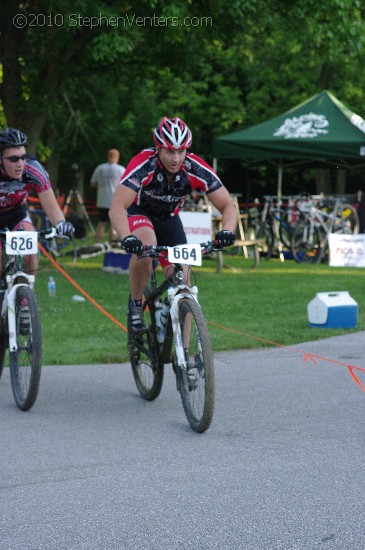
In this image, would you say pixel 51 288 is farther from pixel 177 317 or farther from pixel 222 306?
pixel 177 317

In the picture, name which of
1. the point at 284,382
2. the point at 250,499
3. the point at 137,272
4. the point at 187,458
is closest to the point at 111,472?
the point at 187,458

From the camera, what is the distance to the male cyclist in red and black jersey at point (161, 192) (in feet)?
22.6

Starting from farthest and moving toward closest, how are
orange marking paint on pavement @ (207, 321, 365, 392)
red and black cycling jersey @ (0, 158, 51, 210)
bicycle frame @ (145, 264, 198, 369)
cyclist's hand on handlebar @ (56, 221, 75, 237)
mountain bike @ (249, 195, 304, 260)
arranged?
mountain bike @ (249, 195, 304, 260)
orange marking paint on pavement @ (207, 321, 365, 392)
red and black cycling jersey @ (0, 158, 51, 210)
cyclist's hand on handlebar @ (56, 221, 75, 237)
bicycle frame @ (145, 264, 198, 369)

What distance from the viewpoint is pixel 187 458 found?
229 inches

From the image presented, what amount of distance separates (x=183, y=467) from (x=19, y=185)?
2753 mm

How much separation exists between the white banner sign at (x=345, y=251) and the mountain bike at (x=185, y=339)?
1254 centimetres

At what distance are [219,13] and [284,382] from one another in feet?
36.6

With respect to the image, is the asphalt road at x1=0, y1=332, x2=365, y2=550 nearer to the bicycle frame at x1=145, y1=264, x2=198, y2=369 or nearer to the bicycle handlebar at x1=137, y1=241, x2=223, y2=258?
the bicycle frame at x1=145, y1=264, x2=198, y2=369

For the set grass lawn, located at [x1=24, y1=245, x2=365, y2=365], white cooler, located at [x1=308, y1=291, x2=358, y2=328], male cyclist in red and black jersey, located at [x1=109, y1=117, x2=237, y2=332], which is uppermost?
male cyclist in red and black jersey, located at [x1=109, y1=117, x2=237, y2=332]

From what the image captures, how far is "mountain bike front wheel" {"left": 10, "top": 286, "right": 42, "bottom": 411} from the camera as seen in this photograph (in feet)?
22.8

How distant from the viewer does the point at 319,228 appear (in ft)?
67.4

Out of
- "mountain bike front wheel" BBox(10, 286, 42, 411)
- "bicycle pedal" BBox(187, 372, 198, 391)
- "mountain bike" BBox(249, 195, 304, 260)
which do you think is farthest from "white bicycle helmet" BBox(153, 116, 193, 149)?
"mountain bike" BBox(249, 195, 304, 260)

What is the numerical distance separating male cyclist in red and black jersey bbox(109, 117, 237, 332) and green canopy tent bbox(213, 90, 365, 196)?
507 inches

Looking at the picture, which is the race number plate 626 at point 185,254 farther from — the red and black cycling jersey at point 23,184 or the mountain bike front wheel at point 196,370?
the red and black cycling jersey at point 23,184
